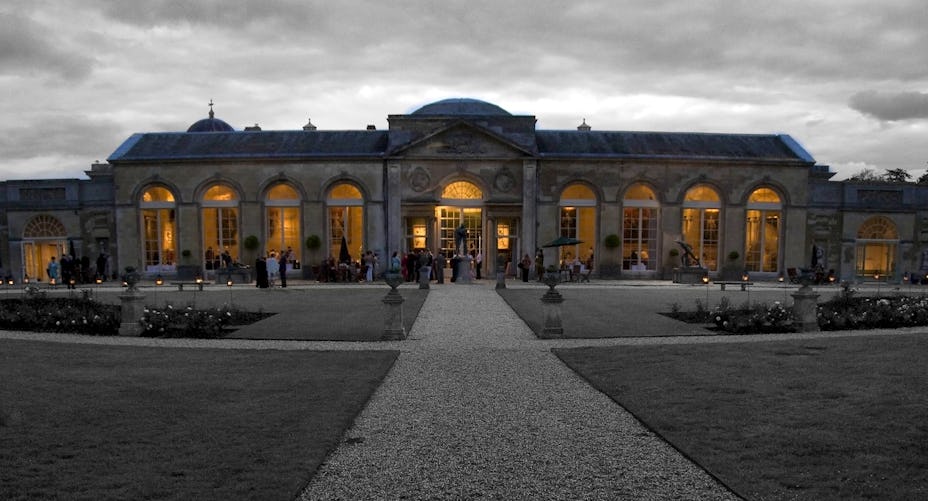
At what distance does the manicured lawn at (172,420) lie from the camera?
14.8 ft

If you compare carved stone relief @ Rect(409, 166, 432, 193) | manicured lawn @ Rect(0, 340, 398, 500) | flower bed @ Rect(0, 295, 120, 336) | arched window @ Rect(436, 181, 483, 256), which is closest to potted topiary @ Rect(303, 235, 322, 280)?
arched window @ Rect(436, 181, 483, 256)

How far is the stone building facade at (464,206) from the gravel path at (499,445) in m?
18.8

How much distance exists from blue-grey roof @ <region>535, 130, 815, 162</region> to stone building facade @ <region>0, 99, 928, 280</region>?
0.65 feet

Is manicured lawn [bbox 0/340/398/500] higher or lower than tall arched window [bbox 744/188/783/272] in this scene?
lower

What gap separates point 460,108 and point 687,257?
1375 centimetres

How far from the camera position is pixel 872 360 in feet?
28.4

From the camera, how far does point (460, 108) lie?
3131 centimetres

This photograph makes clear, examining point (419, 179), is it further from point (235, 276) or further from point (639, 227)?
point (639, 227)

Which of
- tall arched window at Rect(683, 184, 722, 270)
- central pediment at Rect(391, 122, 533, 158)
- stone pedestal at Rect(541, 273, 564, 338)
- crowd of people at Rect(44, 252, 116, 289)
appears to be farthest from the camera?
tall arched window at Rect(683, 184, 722, 270)

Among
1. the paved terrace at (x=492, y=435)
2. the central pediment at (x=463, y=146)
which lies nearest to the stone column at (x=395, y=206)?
the central pediment at (x=463, y=146)

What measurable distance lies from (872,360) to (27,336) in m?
14.9

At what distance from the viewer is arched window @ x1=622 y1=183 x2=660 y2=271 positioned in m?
28.1

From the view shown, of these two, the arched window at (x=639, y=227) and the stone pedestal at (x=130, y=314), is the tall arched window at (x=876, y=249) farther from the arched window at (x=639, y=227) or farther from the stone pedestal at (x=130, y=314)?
the stone pedestal at (x=130, y=314)

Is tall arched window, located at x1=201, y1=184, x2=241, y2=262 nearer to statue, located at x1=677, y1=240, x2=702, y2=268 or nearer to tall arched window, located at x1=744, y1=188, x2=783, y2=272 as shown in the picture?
statue, located at x1=677, y1=240, x2=702, y2=268
